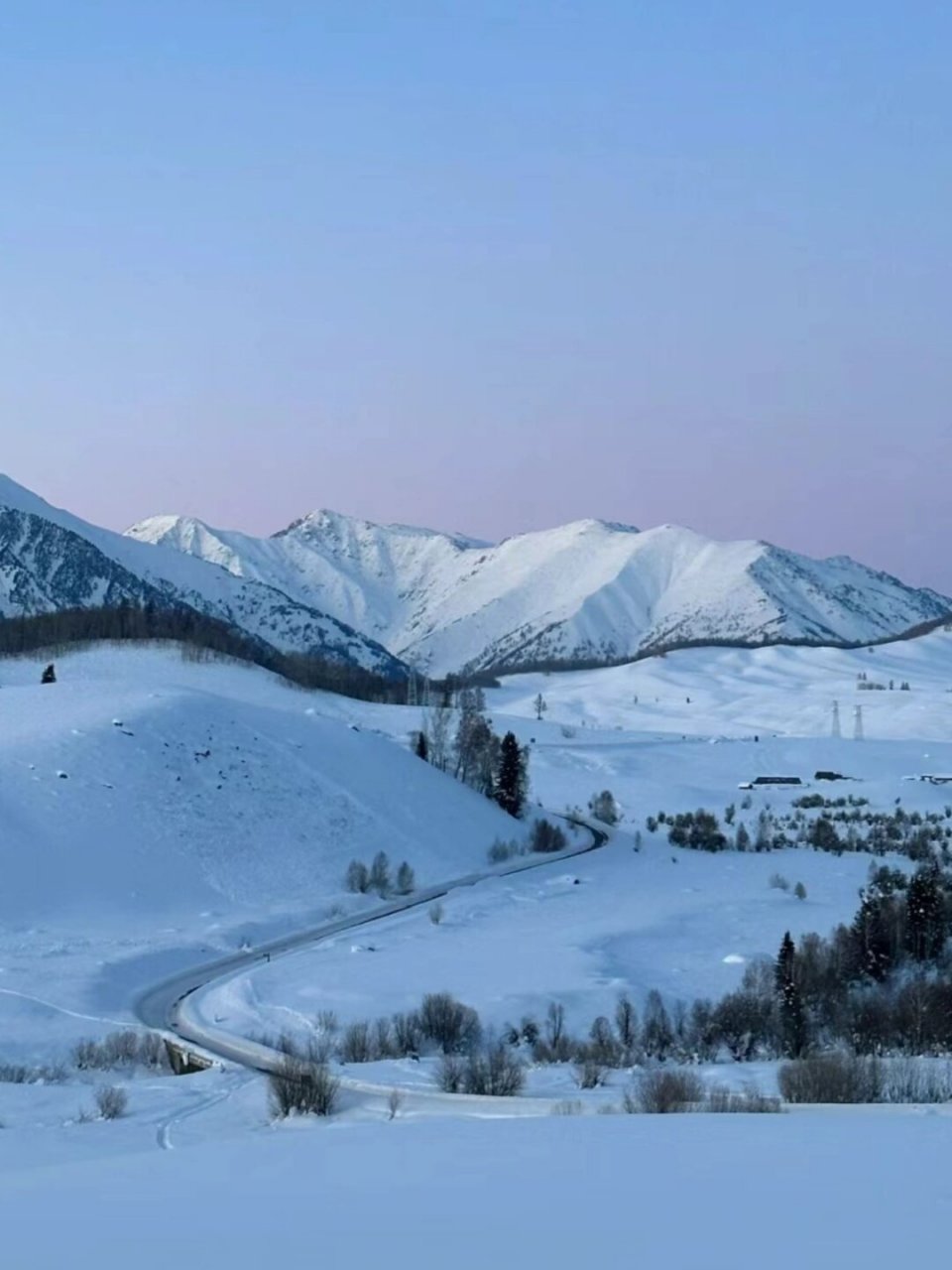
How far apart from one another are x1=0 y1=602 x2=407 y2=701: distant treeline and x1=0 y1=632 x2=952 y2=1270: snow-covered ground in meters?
6.01

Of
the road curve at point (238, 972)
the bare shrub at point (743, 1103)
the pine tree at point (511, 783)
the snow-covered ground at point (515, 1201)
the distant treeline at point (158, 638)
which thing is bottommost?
the road curve at point (238, 972)

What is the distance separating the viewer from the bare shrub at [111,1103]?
17234 millimetres

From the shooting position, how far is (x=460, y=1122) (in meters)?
14.7

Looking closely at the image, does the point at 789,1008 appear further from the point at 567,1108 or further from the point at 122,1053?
the point at 122,1053

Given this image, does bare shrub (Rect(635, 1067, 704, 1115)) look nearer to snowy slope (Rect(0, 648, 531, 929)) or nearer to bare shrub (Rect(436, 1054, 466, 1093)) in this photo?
bare shrub (Rect(436, 1054, 466, 1093))

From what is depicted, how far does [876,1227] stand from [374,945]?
3033 cm

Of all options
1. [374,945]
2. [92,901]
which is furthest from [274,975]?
[92,901]

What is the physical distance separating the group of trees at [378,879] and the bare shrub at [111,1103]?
102ft

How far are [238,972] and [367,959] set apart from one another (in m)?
3.51

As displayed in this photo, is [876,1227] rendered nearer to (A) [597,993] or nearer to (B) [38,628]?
(A) [597,993]

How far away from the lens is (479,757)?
Answer: 72.1m

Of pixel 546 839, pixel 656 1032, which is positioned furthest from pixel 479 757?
pixel 656 1032

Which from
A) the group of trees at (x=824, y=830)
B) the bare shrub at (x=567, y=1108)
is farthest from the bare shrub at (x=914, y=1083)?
the group of trees at (x=824, y=830)

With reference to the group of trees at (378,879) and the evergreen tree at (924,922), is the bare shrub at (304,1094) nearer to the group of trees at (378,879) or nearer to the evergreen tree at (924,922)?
the evergreen tree at (924,922)
